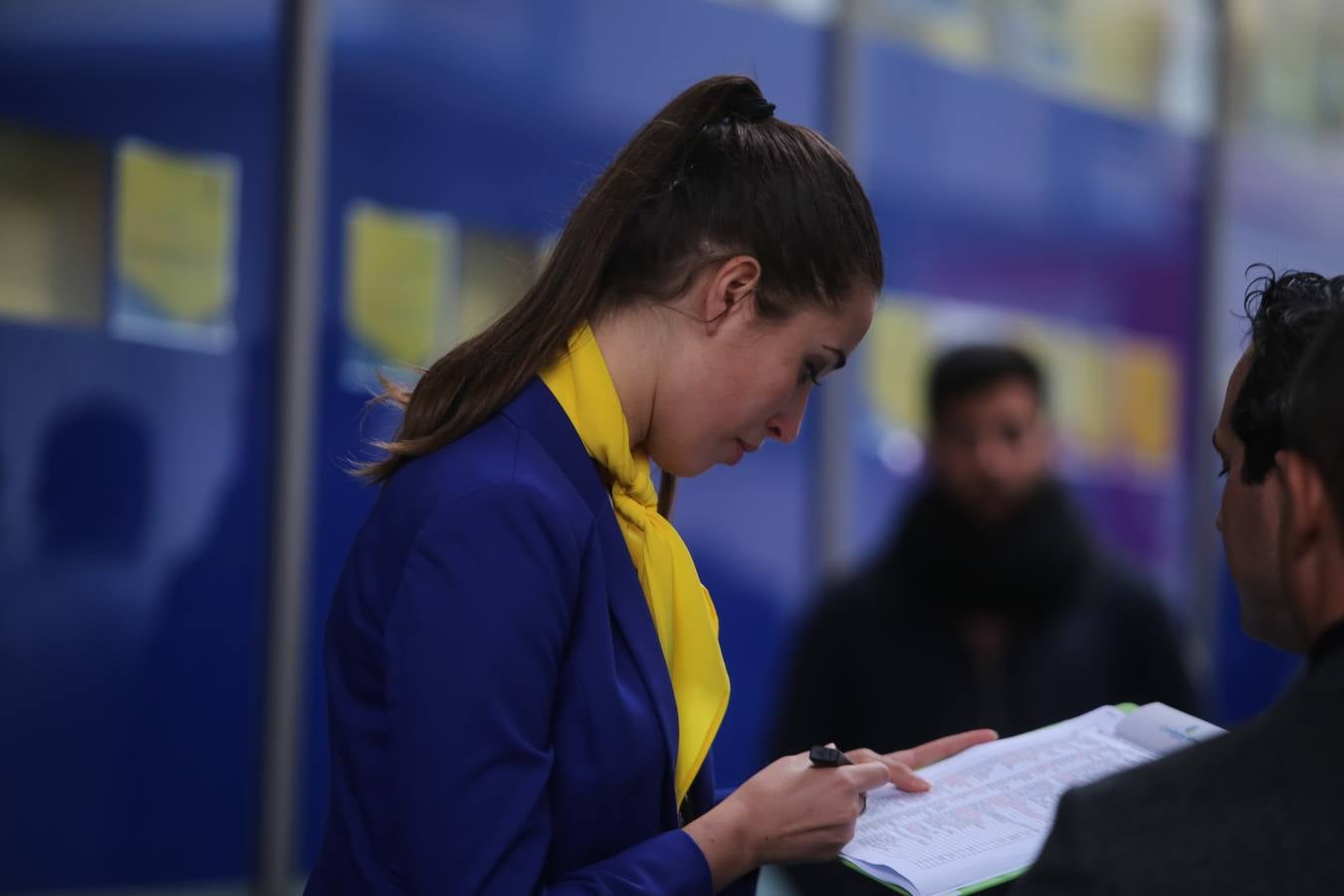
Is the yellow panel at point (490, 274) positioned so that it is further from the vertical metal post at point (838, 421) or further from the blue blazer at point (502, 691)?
the blue blazer at point (502, 691)

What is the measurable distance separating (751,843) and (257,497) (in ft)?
6.88

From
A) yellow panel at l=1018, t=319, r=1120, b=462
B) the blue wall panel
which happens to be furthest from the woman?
yellow panel at l=1018, t=319, r=1120, b=462

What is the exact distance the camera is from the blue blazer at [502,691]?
142cm

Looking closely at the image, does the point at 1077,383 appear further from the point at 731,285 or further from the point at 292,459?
the point at 731,285

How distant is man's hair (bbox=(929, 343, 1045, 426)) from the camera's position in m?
3.02

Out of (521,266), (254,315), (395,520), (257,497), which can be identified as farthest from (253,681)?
(395,520)

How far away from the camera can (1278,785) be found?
1.10 metres

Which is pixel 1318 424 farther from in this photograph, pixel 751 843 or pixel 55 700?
pixel 55 700

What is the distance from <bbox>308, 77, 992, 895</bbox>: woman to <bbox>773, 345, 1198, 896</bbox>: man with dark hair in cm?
110

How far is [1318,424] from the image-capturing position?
3.70 ft

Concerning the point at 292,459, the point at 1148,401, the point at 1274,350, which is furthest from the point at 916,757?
Answer: the point at 1148,401

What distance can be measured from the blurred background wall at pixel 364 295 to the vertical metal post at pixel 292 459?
0.6 inches

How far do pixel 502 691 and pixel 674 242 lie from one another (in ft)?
1.73

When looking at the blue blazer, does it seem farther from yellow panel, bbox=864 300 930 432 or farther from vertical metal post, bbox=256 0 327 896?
yellow panel, bbox=864 300 930 432
